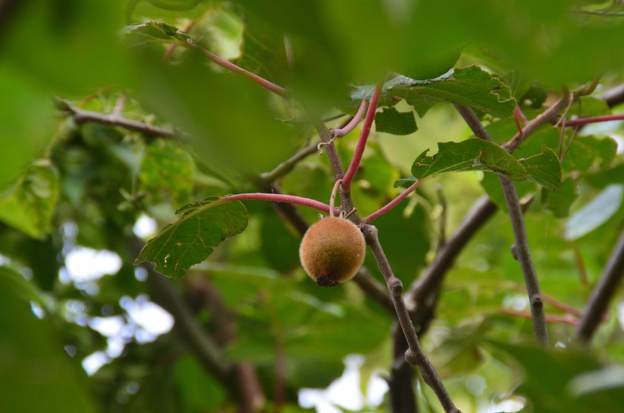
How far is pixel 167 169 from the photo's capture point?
1.33 m

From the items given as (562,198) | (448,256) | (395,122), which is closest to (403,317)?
(395,122)

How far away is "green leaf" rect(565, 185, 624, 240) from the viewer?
140cm

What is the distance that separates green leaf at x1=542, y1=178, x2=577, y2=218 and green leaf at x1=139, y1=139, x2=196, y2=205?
0.54 meters

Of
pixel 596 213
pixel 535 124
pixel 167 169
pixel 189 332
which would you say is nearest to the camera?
pixel 535 124

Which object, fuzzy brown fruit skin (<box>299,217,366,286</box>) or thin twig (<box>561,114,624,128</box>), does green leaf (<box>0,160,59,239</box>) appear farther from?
thin twig (<box>561,114,624,128</box>)

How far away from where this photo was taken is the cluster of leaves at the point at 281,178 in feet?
Result: 1.16

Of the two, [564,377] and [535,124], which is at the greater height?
[535,124]

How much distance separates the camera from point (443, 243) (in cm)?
135

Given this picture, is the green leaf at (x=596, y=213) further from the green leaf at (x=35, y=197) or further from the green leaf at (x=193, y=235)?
the green leaf at (x=35, y=197)

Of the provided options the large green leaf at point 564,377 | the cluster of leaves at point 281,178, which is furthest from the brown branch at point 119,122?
the large green leaf at point 564,377

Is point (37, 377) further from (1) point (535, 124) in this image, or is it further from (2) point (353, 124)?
(1) point (535, 124)

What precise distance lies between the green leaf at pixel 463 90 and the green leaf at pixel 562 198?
30 cm

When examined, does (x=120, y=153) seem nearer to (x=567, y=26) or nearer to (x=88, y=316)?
(x=88, y=316)

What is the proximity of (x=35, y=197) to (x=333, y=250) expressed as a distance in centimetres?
71
